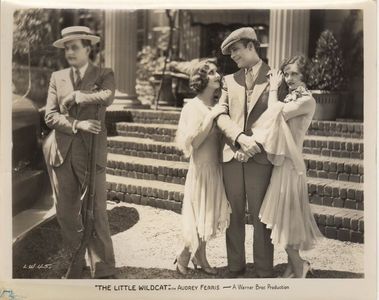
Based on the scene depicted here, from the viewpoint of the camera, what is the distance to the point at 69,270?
9.22 ft

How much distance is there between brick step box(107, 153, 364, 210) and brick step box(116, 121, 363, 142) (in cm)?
17

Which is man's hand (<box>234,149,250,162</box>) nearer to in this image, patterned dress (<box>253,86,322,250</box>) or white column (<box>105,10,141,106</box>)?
patterned dress (<box>253,86,322,250</box>)

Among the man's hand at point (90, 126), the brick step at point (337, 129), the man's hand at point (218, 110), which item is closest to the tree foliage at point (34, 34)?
the man's hand at point (90, 126)

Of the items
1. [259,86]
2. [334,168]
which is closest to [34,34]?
[259,86]

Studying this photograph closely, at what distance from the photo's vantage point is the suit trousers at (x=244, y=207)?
2.69 metres

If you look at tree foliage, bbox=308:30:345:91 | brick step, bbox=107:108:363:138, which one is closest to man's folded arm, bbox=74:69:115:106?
brick step, bbox=107:108:363:138

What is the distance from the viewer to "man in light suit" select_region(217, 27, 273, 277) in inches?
104

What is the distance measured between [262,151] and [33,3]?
153 cm

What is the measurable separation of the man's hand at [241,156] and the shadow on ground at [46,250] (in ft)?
2.38

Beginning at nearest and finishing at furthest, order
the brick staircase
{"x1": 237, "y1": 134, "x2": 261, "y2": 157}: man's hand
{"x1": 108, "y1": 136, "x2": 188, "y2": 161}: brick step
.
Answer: {"x1": 237, "y1": 134, "x2": 261, "y2": 157}: man's hand → the brick staircase → {"x1": 108, "y1": 136, "x2": 188, "y2": 161}: brick step

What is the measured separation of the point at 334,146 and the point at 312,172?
0.21 m

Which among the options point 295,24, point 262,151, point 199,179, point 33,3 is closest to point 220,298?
point 199,179

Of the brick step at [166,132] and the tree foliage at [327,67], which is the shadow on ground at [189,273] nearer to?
the brick step at [166,132]

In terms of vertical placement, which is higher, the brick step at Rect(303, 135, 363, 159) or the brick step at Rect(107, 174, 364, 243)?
the brick step at Rect(303, 135, 363, 159)
